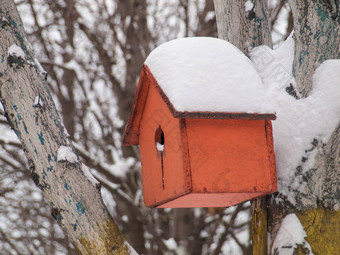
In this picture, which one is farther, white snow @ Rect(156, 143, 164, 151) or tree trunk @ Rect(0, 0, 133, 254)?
white snow @ Rect(156, 143, 164, 151)

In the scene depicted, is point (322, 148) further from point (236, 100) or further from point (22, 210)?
point (22, 210)

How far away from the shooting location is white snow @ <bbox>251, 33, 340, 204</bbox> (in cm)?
241

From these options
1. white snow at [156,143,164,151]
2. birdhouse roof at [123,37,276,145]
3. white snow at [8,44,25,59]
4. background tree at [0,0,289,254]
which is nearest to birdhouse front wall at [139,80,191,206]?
white snow at [156,143,164,151]

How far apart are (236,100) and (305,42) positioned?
58 centimetres

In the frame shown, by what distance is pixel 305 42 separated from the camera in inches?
100

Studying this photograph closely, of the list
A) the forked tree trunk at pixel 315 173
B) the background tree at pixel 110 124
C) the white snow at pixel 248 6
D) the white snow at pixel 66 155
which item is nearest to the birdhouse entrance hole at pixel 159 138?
the white snow at pixel 66 155

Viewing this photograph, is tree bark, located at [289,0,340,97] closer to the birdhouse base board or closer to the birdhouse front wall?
the birdhouse base board

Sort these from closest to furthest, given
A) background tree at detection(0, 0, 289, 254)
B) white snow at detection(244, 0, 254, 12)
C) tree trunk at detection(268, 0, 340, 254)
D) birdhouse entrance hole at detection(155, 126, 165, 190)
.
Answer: tree trunk at detection(268, 0, 340, 254) → birdhouse entrance hole at detection(155, 126, 165, 190) → white snow at detection(244, 0, 254, 12) → background tree at detection(0, 0, 289, 254)

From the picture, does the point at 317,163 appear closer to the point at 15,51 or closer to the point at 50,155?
the point at 50,155

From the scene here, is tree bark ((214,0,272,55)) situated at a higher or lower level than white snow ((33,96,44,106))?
higher

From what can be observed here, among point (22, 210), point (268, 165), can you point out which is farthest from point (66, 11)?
point (268, 165)

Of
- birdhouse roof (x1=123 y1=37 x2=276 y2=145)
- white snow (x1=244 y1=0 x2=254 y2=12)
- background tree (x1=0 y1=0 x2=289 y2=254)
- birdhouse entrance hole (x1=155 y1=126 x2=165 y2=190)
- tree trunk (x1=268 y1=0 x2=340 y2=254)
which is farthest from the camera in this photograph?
background tree (x1=0 y1=0 x2=289 y2=254)

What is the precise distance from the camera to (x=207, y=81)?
7.48 ft

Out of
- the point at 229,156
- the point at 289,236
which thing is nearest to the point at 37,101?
the point at 229,156
